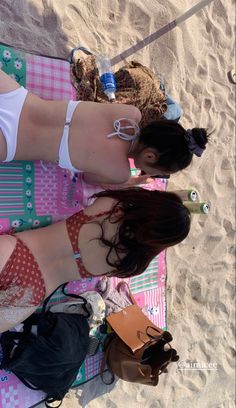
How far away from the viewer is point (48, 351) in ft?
7.14

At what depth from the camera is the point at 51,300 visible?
2.46 metres

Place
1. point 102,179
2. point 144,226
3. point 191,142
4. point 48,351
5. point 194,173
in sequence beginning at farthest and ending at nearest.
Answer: point 194,173, point 102,179, point 48,351, point 191,142, point 144,226

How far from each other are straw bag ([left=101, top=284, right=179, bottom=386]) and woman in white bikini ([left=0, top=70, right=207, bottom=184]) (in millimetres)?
1082

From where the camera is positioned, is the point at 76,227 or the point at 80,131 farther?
the point at 76,227

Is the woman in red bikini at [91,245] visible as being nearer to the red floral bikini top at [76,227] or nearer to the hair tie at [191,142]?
the red floral bikini top at [76,227]

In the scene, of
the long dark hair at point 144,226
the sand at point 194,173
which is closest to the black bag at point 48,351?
the sand at point 194,173

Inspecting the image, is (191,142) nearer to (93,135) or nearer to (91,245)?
(93,135)

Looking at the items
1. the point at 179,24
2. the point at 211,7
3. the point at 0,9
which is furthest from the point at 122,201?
the point at 211,7

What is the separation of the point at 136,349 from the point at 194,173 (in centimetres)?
Answer: 157

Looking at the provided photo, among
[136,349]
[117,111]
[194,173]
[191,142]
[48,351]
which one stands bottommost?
[136,349]

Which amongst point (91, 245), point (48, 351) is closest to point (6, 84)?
point (91, 245)

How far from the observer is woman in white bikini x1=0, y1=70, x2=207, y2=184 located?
2.01 meters

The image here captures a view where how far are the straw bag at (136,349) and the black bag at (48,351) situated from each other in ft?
0.95

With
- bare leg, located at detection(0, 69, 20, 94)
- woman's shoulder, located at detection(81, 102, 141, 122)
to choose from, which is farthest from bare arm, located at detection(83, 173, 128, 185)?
bare leg, located at detection(0, 69, 20, 94)
